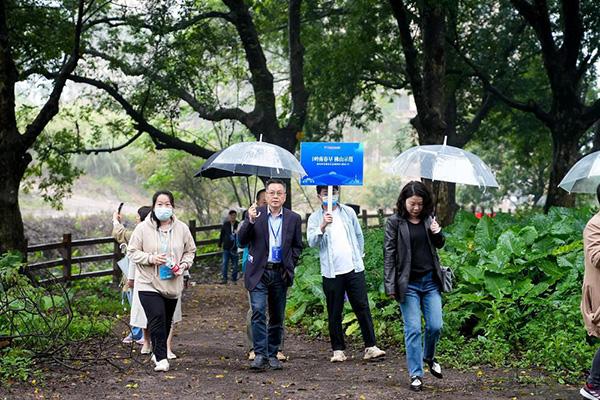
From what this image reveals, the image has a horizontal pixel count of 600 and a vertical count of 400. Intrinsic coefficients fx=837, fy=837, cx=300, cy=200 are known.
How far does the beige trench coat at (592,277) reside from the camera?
589cm

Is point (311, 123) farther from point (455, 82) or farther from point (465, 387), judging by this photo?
point (465, 387)

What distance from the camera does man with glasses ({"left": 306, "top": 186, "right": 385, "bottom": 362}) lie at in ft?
27.0

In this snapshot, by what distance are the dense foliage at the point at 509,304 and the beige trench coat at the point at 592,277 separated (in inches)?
57.2

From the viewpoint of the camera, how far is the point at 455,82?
23719mm

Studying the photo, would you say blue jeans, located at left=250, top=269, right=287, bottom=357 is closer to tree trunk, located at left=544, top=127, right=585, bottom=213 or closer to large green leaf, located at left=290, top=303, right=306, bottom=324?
large green leaf, located at left=290, top=303, right=306, bottom=324

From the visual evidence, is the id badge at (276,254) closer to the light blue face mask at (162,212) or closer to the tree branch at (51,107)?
the light blue face mask at (162,212)

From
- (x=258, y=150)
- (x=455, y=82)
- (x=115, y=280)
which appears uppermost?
(x=455, y=82)

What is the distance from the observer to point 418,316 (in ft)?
22.9

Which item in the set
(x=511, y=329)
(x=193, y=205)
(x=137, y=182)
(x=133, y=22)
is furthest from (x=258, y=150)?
(x=137, y=182)

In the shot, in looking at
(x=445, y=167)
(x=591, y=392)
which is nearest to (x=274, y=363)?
(x=445, y=167)

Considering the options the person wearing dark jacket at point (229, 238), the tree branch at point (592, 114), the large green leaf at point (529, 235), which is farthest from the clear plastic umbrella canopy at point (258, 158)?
the tree branch at point (592, 114)

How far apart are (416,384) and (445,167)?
2303 mm

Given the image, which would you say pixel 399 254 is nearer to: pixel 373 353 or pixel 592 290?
pixel 592 290

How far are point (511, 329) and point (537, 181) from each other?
113ft
